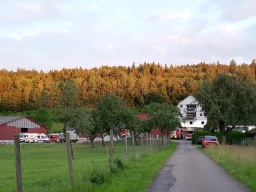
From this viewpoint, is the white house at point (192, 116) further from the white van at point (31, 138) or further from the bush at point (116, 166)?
the bush at point (116, 166)

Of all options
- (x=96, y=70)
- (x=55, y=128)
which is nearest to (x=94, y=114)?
(x=55, y=128)

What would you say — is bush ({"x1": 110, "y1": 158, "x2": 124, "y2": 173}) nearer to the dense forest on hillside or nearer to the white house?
the dense forest on hillside

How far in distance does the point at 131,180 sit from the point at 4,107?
12357 centimetres

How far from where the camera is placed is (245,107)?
199ft

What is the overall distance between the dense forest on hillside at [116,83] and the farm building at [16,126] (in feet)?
55.6

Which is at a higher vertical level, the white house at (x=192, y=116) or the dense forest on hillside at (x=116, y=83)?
the dense forest on hillside at (x=116, y=83)

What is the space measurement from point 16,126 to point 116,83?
6577 cm

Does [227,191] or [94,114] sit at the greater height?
[94,114]

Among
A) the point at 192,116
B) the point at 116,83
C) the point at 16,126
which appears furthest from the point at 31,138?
the point at 192,116

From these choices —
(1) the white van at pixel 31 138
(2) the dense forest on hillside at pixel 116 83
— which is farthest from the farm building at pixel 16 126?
(2) the dense forest on hillside at pixel 116 83

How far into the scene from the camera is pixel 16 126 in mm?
92688

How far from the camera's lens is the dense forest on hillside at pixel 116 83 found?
5221 inches

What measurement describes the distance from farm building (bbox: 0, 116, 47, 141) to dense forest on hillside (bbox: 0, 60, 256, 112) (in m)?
16.9

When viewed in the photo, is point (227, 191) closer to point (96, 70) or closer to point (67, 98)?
point (67, 98)
